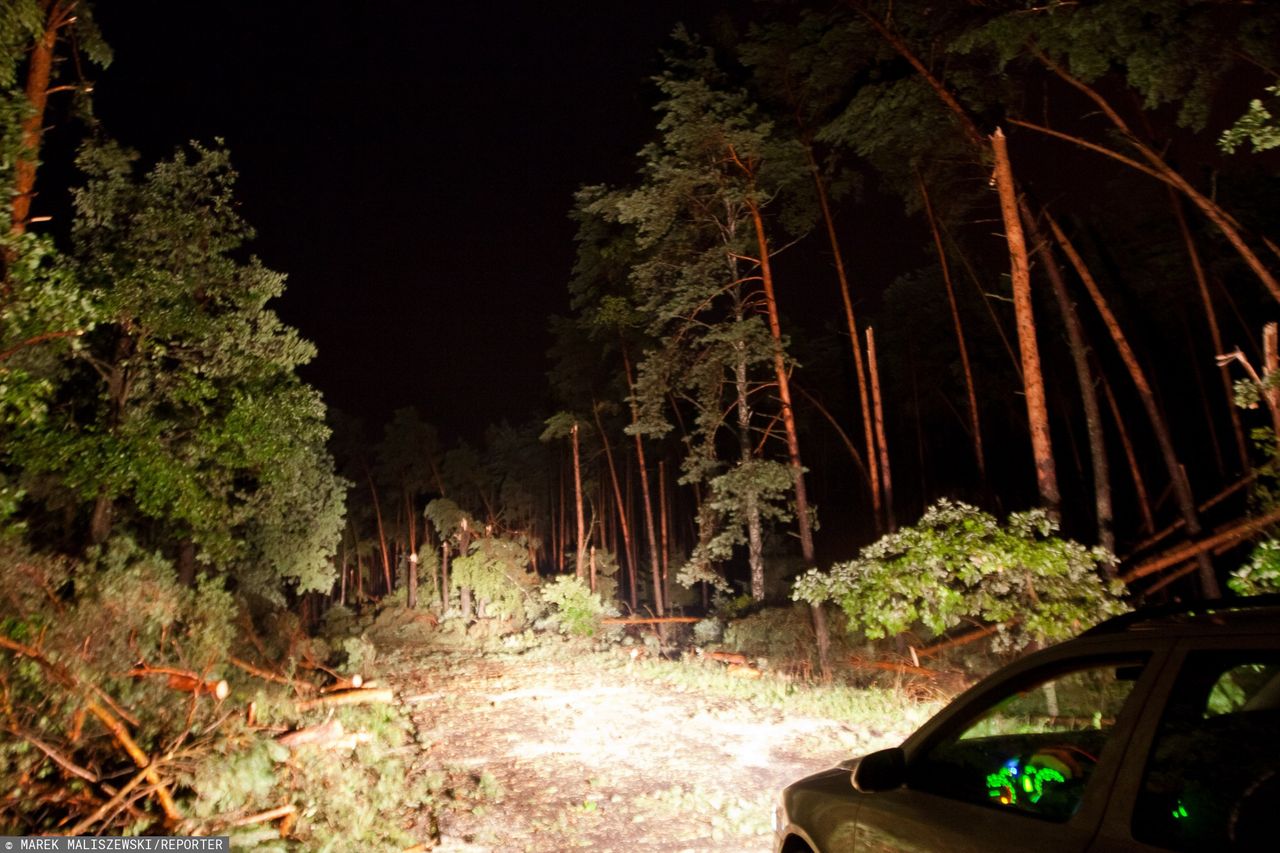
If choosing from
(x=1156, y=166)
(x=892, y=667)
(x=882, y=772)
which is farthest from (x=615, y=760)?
(x=1156, y=166)

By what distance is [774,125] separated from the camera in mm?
16469

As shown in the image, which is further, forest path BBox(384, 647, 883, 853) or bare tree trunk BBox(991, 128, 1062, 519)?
bare tree trunk BBox(991, 128, 1062, 519)

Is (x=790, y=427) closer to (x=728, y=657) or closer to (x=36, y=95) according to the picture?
(x=728, y=657)

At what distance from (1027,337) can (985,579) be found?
376cm

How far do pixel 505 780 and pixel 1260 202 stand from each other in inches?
834

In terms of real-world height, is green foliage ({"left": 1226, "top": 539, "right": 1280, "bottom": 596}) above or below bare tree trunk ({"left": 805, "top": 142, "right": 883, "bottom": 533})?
below

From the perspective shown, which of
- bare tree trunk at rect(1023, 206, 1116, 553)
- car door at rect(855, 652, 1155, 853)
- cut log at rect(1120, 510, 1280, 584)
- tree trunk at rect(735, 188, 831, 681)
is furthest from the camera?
tree trunk at rect(735, 188, 831, 681)

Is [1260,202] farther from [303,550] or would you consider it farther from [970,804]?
[303,550]

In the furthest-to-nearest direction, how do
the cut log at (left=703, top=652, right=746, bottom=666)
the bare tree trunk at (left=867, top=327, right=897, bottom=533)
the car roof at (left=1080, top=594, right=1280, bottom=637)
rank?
1. the cut log at (left=703, top=652, right=746, bottom=666)
2. the bare tree trunk at (left=867, top=327, right=897, bottom=533)
3. the car roof at (left=1080, top=594, right=1280, bottom=637)

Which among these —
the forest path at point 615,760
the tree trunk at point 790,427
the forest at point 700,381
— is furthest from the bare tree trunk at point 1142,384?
the forest path at point 615,760

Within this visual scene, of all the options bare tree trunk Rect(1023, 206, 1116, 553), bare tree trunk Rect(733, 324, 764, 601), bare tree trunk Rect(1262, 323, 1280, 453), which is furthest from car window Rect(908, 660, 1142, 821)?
bare tree trunk Rect(733, 324, 764, 601)

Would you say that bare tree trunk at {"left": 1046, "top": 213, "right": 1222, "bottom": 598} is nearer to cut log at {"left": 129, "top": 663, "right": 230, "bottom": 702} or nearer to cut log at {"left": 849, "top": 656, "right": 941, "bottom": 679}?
cut log at {"left": 849, "top": 656, "right": 941, "bottom": 679}

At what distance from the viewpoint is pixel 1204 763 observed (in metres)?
1.92

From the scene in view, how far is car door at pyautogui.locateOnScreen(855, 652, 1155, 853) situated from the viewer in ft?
6.84
